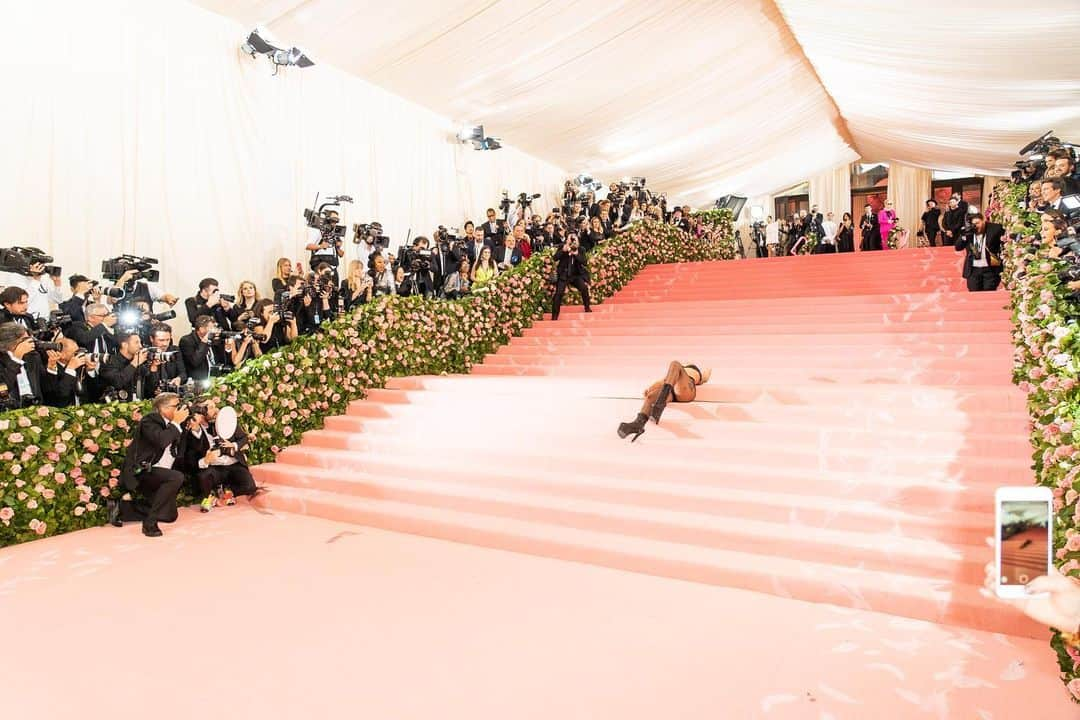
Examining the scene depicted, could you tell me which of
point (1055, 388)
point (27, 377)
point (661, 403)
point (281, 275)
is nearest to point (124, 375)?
point (27, 377)

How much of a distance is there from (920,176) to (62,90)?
1876cm

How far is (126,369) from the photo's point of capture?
516cm

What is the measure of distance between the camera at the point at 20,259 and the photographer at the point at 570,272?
18.9ft

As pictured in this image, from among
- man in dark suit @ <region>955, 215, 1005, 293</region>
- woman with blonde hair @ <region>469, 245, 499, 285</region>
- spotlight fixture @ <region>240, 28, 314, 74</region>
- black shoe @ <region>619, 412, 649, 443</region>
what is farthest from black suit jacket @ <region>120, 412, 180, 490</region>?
man in dark suit @ <region>955, 215, 1005, 293</region>

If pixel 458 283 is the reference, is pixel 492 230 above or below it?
above

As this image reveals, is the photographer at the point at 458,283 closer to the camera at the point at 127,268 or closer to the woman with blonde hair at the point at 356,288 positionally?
the woman with blonde hair at the point at 356,288

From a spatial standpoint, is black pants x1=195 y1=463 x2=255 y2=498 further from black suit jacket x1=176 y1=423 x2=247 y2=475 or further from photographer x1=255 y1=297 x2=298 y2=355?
photographer x1=255 y1=297 x2=298 y2=355

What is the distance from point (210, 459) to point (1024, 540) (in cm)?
510

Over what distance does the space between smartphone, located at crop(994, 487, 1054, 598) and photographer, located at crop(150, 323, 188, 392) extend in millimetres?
5236

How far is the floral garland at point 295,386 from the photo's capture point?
4.57 m

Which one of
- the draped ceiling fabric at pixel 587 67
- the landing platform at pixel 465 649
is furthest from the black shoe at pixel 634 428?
the draped ceiling fabric at pixel 587 67

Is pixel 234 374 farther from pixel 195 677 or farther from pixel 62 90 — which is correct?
pixel 195 677

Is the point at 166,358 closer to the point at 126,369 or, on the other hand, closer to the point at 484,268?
the point at 126,369

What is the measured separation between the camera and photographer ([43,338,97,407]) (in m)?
4.88
